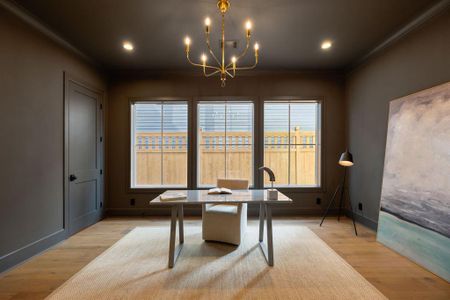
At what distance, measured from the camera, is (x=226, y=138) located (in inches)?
184

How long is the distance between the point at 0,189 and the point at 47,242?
970 millimetres

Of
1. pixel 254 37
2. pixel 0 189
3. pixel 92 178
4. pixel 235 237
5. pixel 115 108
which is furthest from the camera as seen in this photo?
pixel 115 108

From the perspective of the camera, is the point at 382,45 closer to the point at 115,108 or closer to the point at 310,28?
the point at 310,28

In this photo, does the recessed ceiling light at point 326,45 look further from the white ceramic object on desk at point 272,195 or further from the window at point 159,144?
the window at point 159,144

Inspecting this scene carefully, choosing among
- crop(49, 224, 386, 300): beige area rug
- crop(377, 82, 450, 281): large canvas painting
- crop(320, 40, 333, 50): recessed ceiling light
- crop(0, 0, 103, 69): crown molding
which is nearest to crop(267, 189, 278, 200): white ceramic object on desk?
crop(49, 224, 386, 300): beige area rug

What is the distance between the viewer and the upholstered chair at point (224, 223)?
3.03 metres

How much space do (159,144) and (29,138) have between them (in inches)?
83.4

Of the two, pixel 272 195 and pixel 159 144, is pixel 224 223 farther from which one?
pixel 159 144

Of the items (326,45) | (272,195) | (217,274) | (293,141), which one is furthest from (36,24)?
(293,141)

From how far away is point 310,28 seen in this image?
120 inches

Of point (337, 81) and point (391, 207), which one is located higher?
point (337, 81)

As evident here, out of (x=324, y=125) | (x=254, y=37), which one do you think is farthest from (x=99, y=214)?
(x=324, y=125)

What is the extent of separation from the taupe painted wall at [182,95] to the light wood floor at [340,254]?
30.2 inches

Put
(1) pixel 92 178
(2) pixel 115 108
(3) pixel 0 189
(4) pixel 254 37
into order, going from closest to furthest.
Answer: (3) pixel 0 189 → (4) pixel 254 37 → (1) pixel 92 178 → (2) pixel 115 108
